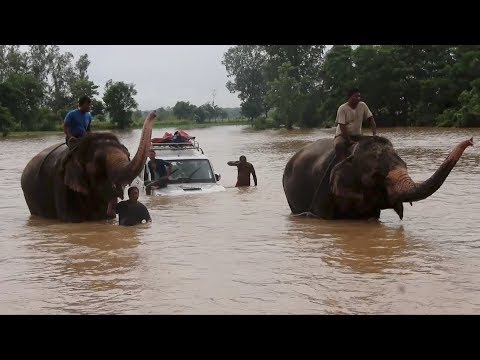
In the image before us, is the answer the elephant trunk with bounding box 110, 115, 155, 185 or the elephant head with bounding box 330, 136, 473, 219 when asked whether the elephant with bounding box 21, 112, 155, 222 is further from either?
Answer: the elephant head with bounding box 330, 136, 473, 219

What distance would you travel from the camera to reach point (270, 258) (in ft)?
25.7

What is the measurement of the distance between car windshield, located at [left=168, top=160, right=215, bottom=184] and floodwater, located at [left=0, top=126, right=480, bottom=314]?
176cm

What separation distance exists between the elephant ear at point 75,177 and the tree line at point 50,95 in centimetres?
4484

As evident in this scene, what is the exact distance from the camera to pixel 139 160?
952cm

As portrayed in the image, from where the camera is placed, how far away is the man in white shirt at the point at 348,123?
10.5m

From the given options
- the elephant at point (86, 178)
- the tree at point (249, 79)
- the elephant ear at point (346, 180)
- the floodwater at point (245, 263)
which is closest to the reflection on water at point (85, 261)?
the floodwater at point (245, 263)

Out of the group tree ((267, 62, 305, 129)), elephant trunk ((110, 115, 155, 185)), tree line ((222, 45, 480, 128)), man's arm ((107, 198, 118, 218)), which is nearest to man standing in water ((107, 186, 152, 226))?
man's arm ((107, 198, 118, 218))

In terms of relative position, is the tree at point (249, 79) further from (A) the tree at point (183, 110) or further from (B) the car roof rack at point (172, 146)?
(B) the car roof rack at point (172, 146)

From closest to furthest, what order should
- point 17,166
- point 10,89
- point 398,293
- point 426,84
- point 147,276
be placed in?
point 398,293
point 147,276
point 17,166
point 426,84
point 10,89

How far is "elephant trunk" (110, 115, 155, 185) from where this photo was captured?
924 cm

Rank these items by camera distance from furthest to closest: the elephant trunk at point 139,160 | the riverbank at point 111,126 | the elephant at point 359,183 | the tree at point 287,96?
the tree at point 287,96 → the riverbank at point 111,126 → the elephant at point 359,183 → the elephant trunk at point 139,160
